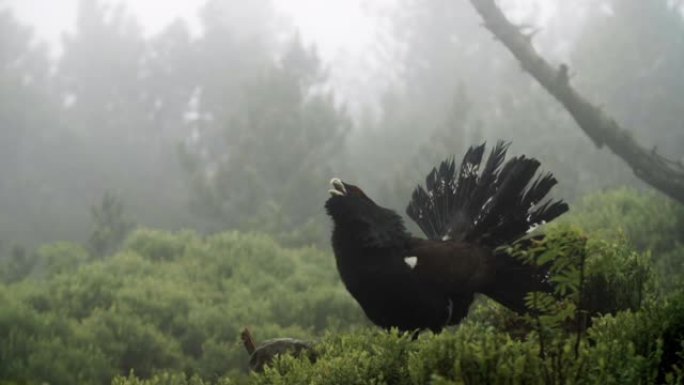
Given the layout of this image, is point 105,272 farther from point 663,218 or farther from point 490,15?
point 663,218

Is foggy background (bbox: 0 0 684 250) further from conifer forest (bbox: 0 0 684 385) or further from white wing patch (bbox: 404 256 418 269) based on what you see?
white wing patch (bbox: 404 256 418 269)

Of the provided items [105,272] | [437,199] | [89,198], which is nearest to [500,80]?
[89,198]

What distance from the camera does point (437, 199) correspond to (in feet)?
16.9

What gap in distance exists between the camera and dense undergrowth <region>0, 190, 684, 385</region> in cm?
242

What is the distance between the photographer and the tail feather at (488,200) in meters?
4.43

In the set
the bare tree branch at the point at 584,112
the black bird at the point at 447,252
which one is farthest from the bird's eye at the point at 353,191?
the bare tree branch at the point at 584,112

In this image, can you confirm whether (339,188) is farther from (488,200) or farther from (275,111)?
(275,111)

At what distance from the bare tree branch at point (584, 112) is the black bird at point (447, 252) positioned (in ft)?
13.8

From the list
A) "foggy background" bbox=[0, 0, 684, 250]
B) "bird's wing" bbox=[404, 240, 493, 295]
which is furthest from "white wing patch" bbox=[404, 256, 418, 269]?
"foggy background" bbox=[0, 0, 684, 250]

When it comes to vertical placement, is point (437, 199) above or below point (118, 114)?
below

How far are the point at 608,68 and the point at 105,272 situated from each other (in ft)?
67.8

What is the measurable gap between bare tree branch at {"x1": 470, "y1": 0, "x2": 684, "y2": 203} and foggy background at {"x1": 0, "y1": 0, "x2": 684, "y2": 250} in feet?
28.8

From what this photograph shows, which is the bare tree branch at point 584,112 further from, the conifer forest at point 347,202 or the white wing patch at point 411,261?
the white wing patch at point 411,261

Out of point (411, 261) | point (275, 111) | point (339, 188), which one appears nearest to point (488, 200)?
point (411, 261)
